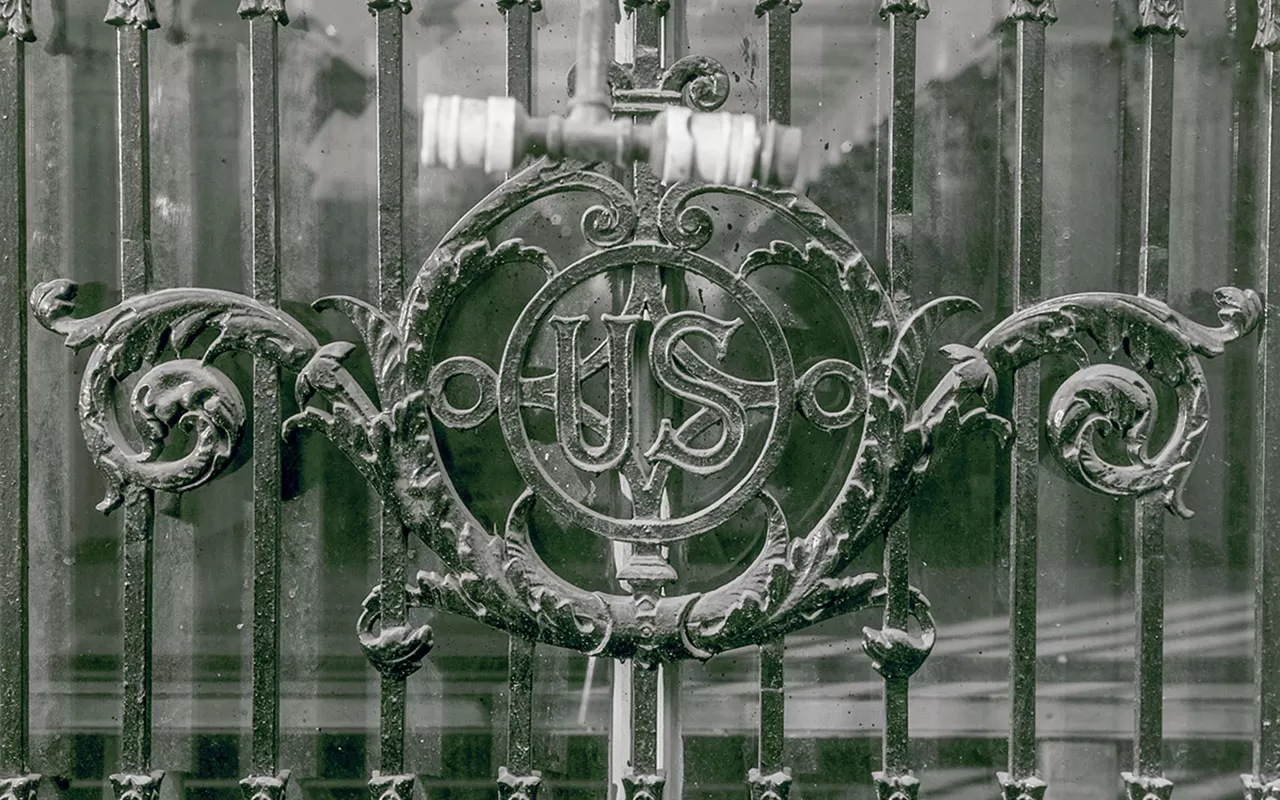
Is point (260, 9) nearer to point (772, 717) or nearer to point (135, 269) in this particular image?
point (135, 269)

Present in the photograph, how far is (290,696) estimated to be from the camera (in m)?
2.11

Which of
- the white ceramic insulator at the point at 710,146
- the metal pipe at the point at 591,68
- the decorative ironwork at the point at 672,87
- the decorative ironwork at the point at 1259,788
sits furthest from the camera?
the decorative ironwork at the point at 1259,788

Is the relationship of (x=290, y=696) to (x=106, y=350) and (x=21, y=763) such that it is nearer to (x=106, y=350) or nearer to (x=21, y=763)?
(x=21, y=763)

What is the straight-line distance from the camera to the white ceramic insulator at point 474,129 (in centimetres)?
132

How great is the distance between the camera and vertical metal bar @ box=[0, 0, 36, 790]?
1965 millimetres

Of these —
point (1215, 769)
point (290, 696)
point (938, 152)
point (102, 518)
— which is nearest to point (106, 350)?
point (102, 518)

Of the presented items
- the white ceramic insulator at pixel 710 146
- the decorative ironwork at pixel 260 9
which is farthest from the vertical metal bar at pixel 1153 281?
the decorative ironwork at pixel 260 9

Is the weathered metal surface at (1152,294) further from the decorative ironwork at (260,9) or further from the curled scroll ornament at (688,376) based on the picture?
the decorative ironwork at (260,9)

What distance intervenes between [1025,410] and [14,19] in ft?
5.81

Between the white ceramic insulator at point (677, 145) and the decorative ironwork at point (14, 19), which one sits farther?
the decorative ironwork at point (14, 19)

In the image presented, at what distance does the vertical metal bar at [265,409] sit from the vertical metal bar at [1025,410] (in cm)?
121

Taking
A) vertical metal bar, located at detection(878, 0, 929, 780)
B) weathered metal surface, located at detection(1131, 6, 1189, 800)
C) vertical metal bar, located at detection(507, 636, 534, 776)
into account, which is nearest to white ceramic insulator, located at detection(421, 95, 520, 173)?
vertical metal bar, located at detection(878, 0, 929, 780)

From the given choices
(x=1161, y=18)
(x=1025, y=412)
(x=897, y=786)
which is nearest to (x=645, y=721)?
(x=897, y=786)

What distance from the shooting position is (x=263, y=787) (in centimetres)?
196
